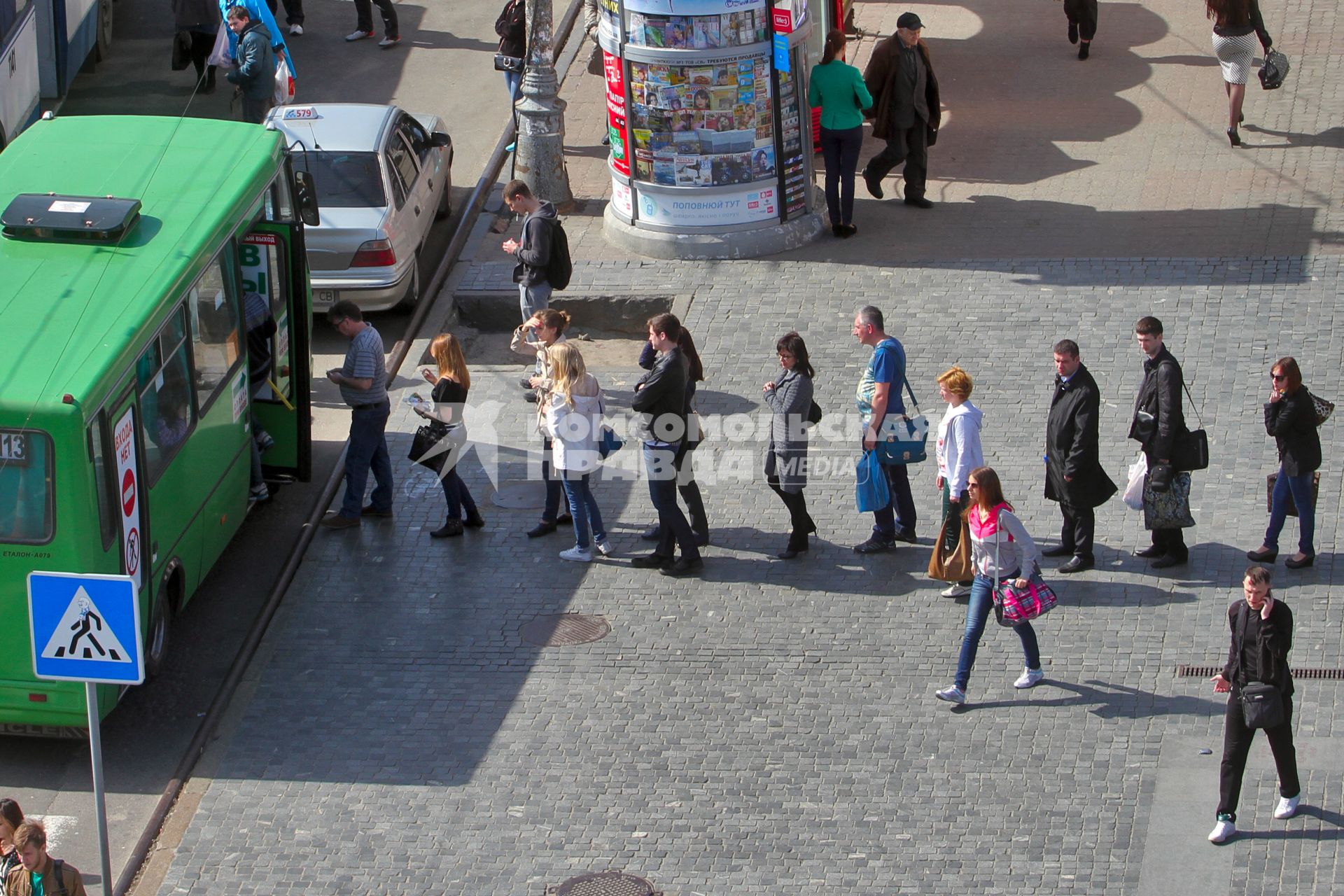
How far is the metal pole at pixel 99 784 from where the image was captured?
813cm

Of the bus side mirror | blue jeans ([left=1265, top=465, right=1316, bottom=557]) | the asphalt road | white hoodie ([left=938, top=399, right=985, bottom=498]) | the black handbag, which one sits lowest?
the asphalt road

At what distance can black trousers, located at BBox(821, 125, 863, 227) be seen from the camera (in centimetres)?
1609

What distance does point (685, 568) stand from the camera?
37.6 feet

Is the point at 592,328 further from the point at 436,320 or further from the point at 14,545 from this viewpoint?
the point at 14,545

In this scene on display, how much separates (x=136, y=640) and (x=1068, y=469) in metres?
5.73

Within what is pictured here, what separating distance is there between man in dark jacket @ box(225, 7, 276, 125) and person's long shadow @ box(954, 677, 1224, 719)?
11.0m

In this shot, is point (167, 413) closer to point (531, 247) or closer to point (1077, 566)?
point (531, 247)

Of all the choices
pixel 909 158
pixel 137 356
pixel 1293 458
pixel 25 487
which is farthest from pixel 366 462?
pixel 909 158

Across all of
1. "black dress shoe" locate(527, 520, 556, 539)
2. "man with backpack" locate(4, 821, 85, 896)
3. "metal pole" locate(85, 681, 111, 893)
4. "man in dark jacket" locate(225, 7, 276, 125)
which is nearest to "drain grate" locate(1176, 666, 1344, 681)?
"black dress shoe" locate(527, 520, 556, 539)

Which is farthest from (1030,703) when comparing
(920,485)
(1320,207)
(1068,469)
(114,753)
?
(1320,207)

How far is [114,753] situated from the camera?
32.7ft

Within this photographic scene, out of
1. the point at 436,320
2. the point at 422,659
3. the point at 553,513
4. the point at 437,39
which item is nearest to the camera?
the point at 422,659

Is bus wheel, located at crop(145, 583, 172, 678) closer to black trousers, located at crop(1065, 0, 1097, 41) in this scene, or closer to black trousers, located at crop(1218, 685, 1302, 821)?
black trousers, located at crop(1218, 685, 1302, 821)

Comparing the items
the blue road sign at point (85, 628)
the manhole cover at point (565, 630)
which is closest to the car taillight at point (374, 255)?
the manhole cover at point (565, 630)
